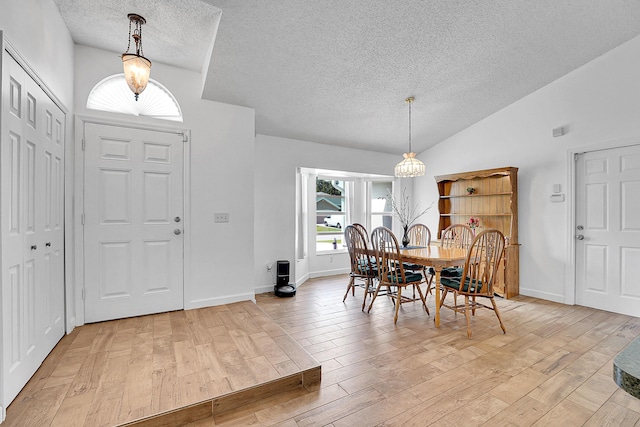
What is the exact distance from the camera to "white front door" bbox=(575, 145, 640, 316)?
3.37 metres

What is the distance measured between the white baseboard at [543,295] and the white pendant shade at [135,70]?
5198mm

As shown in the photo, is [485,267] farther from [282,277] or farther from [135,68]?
[135,68]

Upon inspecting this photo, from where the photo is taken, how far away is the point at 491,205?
4582 millimetres

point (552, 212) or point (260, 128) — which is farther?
point (260, 128)

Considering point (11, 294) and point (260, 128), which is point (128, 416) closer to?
point (11, 294)

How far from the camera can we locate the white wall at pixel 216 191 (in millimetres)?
3297

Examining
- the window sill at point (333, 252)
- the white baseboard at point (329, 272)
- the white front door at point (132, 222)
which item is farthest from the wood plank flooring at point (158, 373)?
the window sill at point (333, 252)

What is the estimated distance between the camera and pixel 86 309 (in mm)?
2857

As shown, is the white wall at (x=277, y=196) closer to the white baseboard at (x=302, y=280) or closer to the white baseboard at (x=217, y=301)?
the white baseboard at (x=302, y=280)

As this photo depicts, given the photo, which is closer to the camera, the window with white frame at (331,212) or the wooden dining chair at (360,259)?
the wooden dining chair at (360,259)

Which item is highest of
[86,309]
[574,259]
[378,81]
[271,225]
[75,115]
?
[378,81]

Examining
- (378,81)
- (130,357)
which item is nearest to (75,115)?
(130,357)

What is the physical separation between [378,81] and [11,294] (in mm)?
3684

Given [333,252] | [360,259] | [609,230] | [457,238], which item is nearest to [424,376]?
[360,259]
